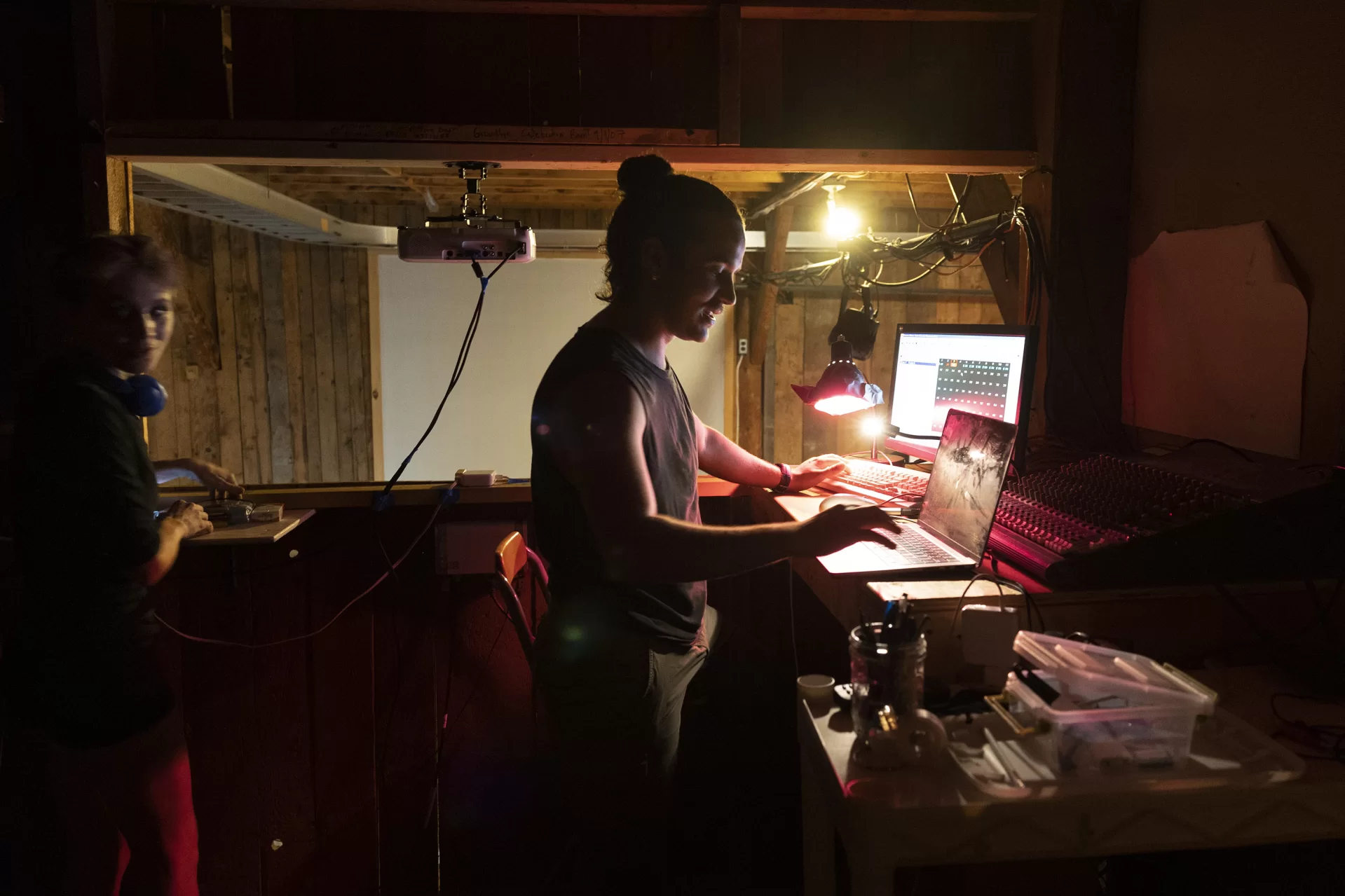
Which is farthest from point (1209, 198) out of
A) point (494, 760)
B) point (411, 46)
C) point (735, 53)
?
point (494, 760)

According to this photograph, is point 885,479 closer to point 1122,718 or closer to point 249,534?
point 1122,718

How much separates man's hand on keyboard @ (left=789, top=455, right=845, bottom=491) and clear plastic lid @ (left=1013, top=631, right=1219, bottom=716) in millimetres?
946

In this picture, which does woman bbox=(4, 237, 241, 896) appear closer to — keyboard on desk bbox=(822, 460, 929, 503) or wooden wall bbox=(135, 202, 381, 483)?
keyboard on desk bbox=(822, 460, 929, 503)

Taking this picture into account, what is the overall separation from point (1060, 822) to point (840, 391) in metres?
1.27

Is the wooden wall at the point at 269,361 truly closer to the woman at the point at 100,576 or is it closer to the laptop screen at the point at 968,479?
the woman at the point at 100,576

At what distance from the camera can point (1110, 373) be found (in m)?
2.17

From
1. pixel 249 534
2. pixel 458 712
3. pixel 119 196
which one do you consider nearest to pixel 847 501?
pixel 458 712

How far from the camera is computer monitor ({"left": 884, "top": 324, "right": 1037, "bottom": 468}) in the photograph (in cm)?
186

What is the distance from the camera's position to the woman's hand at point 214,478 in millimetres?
2082

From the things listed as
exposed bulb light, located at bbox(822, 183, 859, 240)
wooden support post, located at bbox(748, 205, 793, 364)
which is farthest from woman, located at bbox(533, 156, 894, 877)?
wooden support post, located at bbox(748, 205, 793, 364)

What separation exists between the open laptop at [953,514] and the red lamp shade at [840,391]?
1.23ft

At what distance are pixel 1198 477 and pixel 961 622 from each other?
64 centimetres

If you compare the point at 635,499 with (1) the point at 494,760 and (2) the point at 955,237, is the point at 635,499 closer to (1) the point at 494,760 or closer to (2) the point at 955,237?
(1) the point at 494,760

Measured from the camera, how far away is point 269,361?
588cm
